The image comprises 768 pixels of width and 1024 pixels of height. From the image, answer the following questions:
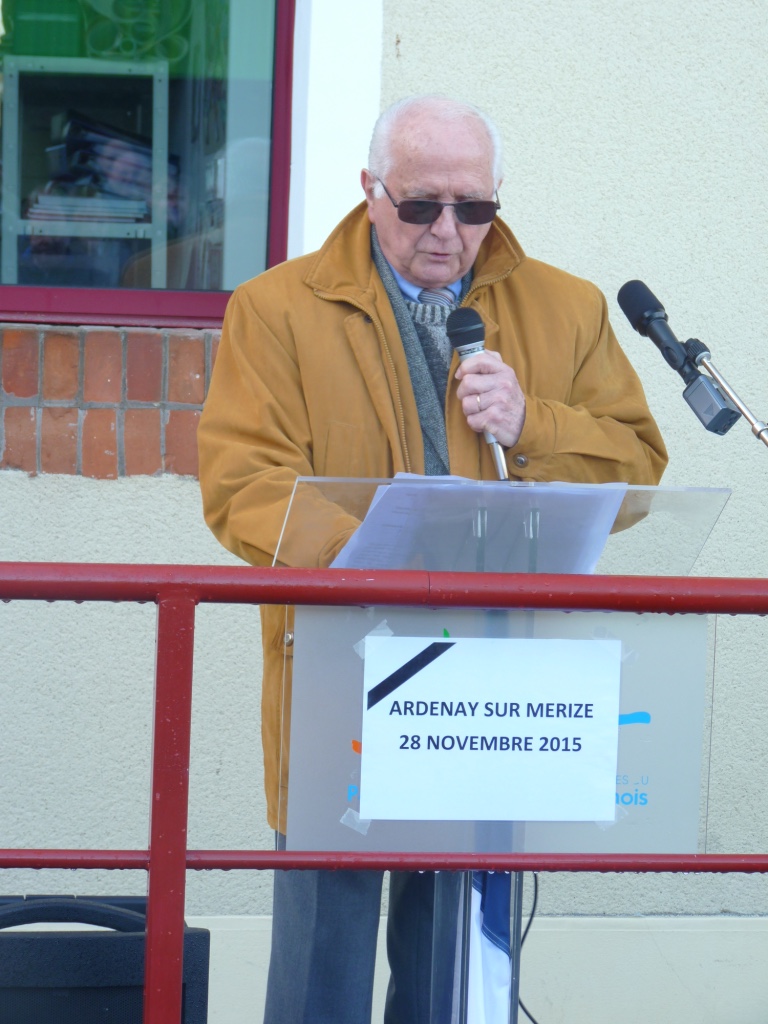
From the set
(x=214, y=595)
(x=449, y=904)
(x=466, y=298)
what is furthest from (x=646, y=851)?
(x=466, y=298)

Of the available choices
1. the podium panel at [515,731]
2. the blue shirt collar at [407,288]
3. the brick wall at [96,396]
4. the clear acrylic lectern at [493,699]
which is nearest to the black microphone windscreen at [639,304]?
the blue shirt collar at [407,288]

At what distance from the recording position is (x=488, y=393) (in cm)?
204

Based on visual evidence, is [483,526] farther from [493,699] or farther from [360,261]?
[360,261]

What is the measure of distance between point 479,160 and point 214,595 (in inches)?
38.9

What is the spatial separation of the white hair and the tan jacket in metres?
0.12

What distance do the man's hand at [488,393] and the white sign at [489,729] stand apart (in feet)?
1.49

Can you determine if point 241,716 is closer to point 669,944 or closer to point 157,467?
point 157,467

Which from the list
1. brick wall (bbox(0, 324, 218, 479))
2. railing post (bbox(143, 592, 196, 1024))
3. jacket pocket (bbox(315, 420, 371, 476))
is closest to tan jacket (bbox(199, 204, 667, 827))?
jacket pocket (bbox(315, 420, 371, 476))

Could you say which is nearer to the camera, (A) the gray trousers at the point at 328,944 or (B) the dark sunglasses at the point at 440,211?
(A) the gray trousers at the point at 328,944

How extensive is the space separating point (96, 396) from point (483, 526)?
6.09 ft

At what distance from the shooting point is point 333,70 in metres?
3.38

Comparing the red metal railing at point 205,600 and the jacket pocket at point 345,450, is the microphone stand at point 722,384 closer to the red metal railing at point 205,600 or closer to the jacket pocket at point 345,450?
the red metal railing at point 205,600

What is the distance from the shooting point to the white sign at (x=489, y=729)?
1712 mm

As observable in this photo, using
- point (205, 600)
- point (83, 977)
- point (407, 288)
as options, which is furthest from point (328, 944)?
point (407, 288)
